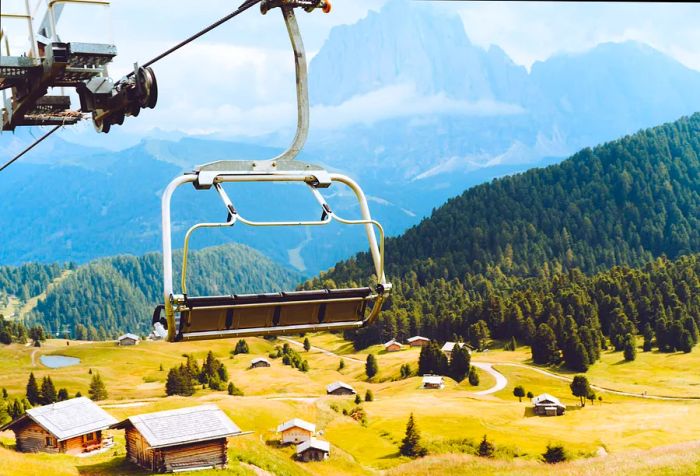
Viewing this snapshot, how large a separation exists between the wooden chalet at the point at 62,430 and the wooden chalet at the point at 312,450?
53.1ft

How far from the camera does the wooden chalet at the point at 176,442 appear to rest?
6814 cm

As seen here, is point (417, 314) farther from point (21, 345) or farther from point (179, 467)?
point (179, 467)

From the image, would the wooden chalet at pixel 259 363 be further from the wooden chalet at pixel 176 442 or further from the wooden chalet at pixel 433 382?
the wooden chalet at pixel 176 442

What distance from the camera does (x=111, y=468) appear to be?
69.8m

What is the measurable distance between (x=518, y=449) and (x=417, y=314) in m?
103

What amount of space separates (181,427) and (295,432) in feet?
53.6

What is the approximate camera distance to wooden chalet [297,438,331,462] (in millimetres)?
79812

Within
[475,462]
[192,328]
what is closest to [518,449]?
[475,462]

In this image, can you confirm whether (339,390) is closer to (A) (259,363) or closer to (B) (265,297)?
(A) (259,363)

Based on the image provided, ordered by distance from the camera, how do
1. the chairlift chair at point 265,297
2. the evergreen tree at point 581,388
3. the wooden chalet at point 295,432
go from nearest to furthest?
the chairlift chair at point 265,297
the wooden chalet at point 295,432
the evergreen tree at point 581,388

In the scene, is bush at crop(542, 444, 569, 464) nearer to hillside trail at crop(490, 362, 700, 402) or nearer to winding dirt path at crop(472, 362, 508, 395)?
winding dirt path at crop(472, 362, 508, 395)

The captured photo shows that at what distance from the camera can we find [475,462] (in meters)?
82.9

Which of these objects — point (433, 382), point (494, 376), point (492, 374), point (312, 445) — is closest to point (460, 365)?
point (492, 374)

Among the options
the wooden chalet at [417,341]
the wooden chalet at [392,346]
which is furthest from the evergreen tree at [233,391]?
the wooden chalet at [417,341]
